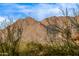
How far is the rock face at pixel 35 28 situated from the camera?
169 centimetres

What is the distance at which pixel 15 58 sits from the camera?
5.51 ft

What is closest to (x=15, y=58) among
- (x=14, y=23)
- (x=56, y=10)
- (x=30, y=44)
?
(x=30, y=44)

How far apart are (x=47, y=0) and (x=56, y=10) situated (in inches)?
5.0

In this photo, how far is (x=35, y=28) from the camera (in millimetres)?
1713

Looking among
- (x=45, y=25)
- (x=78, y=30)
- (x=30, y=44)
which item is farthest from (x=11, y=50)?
(x=78, y=30)

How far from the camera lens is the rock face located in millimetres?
1694

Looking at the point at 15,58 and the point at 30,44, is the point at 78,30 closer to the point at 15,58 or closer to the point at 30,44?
the point at 30,44

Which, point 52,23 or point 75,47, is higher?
point 52,23

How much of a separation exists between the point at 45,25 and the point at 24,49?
0.30 m

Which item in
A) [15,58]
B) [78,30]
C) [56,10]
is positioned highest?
[56,10]

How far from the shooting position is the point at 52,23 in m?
1.72

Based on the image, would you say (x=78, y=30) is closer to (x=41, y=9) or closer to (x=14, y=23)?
(x=41, y=9)

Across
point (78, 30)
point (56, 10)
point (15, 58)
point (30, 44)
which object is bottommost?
point (15, 58)

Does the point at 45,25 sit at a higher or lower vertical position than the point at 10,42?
higher
